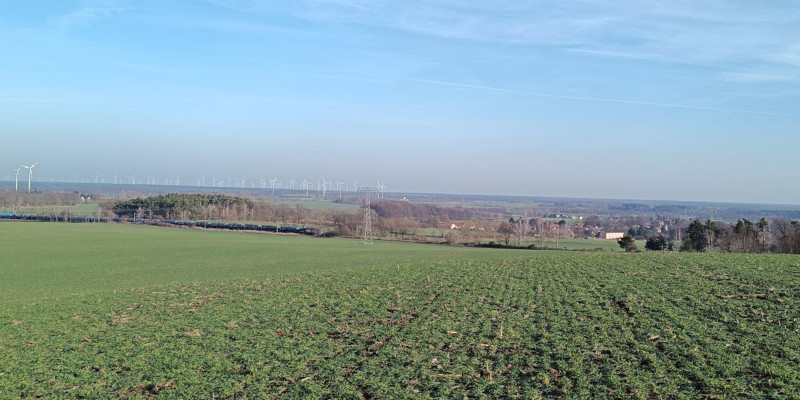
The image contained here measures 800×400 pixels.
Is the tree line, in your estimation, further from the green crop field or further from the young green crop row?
the young green crop row

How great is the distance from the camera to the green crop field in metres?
9.76

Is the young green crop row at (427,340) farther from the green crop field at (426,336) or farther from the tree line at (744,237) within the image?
the tree line at (744,237)

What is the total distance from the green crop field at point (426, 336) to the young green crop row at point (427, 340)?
47 millimetres

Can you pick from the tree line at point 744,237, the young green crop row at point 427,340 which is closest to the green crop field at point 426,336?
the young green crop row at point 427,340

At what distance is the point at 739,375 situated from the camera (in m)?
9.62

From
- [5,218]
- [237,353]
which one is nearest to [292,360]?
[237,353]

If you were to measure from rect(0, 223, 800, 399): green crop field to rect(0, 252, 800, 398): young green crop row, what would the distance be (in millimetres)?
47

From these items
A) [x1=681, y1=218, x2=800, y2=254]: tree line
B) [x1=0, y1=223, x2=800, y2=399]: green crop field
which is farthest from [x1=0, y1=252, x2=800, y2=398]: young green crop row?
[x1=681, y1=218, x2=800, y2=254]: tree line

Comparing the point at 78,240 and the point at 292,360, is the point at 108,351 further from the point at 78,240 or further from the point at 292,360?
the point at 78,240

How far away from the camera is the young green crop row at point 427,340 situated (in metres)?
9.73

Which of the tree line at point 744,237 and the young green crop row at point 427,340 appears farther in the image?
the tree line at point 744,237

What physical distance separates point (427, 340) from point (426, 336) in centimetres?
38

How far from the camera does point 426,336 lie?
13.2m

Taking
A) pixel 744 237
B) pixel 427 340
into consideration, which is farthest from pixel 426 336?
pixel 744 237
